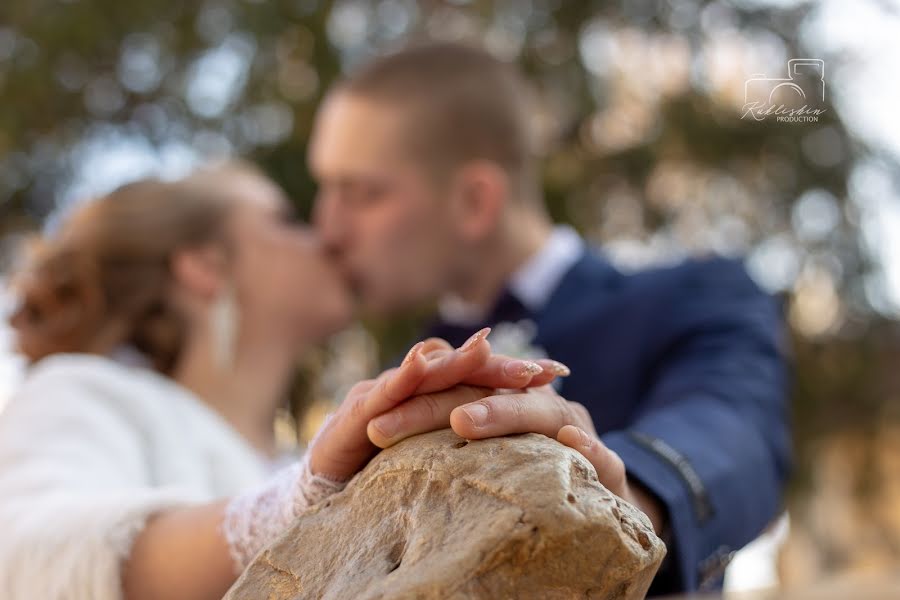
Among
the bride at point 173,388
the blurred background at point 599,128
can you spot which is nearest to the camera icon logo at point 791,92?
the blurred background at point 599,128

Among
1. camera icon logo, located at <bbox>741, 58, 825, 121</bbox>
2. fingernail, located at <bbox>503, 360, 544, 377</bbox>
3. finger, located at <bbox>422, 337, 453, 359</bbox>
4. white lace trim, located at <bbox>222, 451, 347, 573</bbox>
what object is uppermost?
finger, located at <bbox>422, 337, 453, 359</bbox>

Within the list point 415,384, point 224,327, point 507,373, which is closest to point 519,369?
point 507,373

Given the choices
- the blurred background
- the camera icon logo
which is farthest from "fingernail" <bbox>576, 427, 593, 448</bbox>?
the blurred background

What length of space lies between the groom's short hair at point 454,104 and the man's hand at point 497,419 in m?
1.93

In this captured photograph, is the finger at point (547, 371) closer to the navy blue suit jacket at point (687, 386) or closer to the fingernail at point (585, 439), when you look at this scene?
the fingernail at point (585, 439)

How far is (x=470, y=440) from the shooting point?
107 cm

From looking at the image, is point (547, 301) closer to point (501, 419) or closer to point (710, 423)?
point (710, 423)

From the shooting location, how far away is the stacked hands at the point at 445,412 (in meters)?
1.07

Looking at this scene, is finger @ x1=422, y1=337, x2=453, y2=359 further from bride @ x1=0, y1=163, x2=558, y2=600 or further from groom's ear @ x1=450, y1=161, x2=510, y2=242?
groom's ear @ x1=450, y1=161, x2=510, y2=242

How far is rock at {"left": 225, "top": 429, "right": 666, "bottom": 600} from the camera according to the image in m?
0.93

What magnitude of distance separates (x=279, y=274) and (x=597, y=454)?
1900 mm

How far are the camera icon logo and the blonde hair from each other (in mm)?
1688

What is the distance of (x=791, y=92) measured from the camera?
11.3 ft

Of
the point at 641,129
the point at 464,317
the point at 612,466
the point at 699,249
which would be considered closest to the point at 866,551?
the point at 699,249
